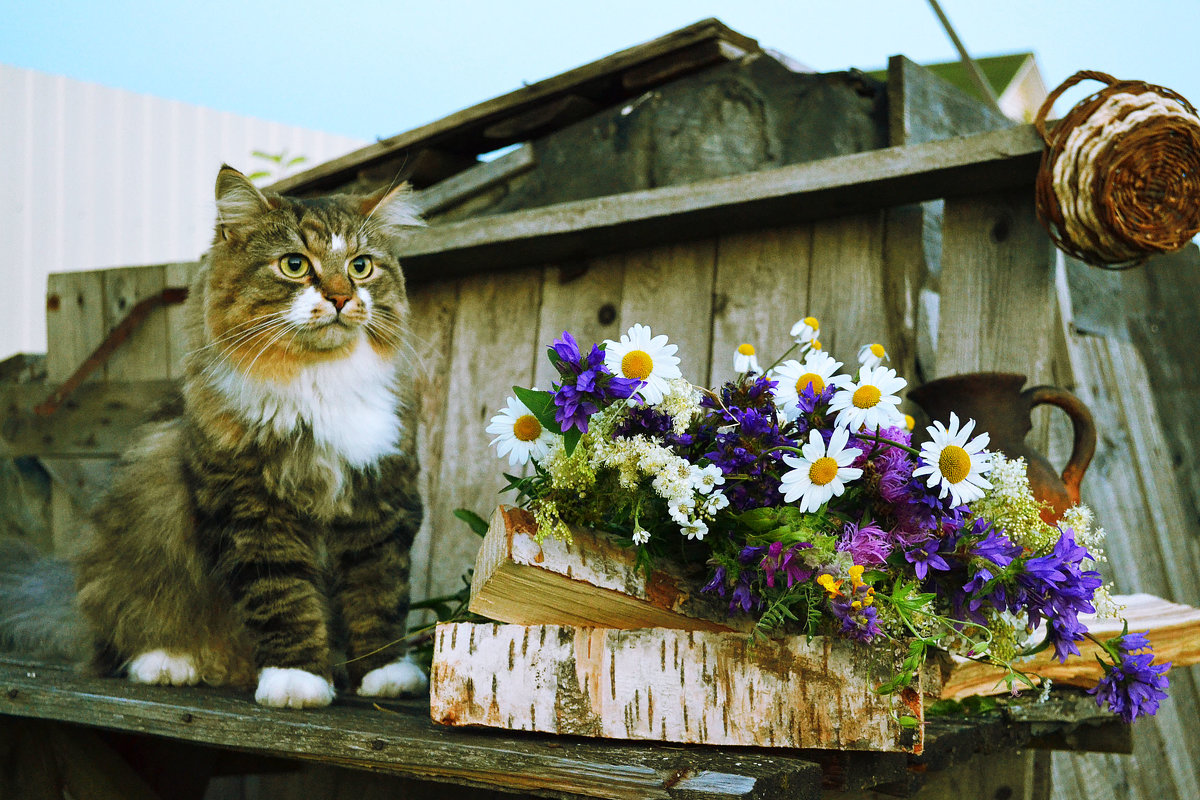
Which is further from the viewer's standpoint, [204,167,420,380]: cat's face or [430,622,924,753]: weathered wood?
[204,167,420,380]: cat's face

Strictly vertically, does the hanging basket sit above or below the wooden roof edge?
below

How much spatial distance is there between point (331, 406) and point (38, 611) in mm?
1219

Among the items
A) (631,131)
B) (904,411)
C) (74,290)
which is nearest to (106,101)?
(74,290)

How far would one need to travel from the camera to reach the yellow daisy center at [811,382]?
1550 millimetres

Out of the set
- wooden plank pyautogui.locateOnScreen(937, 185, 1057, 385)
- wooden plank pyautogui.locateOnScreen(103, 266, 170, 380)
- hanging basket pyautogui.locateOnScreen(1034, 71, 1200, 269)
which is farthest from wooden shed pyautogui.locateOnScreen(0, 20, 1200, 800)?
wooden plank pyautogui.locateOnScreen(103, 266, 170, 380)

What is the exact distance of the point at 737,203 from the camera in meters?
2.37

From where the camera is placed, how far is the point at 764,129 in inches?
109

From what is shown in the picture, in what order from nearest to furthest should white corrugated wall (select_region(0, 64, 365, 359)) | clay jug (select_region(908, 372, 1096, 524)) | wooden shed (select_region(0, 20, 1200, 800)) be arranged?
1. clay jug (select_region(908, 372, 1096, 524))
2. wooden shed (select_region(0, 20, 1200, 800))
3. white corrugated wall (select_region(0, 64, 365, 359))

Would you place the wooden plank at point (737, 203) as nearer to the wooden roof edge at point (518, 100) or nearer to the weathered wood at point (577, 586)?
the wooden roof edge at point (518, 100)

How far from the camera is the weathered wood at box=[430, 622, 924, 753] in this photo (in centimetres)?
137

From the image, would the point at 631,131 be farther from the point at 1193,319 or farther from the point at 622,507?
the point at 1193,319

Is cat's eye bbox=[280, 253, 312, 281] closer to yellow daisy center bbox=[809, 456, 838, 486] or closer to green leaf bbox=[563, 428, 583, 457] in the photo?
green leaf bbox=[563, 428, 583, 457]

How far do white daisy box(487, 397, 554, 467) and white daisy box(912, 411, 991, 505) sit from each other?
21.9 inches

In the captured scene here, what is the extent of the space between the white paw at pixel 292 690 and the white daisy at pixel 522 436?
0.62m
